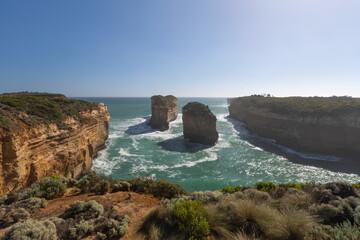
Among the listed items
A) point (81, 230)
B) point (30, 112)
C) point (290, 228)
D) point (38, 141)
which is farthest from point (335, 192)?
point (30, 112)

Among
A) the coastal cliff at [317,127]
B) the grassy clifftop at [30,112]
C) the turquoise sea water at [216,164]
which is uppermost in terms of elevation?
the grassy clifftop at [30,112]

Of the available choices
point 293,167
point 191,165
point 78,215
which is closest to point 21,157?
point 78,215

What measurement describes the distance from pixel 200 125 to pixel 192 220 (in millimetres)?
27523

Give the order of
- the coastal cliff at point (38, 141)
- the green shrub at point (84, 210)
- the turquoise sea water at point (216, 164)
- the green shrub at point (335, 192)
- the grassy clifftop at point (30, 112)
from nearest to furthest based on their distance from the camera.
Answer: the green shrub at point (84, 210) < the green shrub at point (335, 192) < the coastal cliff at point (38, 141) < the grassy clifftop at point (30, 112) < the turquoise sea water at point (216, 164)

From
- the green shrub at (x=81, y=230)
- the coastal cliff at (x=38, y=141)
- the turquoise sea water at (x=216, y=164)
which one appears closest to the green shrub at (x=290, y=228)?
the green shrub at (x=81, y=230)

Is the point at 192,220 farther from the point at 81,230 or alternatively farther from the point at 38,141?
the point at 38,141

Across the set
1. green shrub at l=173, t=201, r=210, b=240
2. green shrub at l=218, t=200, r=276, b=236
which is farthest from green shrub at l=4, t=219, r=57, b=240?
green shrub at l=218, t=200, r=276, b=236

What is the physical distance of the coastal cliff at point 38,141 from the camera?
30.5ft

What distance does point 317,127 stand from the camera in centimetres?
2894

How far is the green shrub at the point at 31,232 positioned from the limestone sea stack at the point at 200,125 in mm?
28443

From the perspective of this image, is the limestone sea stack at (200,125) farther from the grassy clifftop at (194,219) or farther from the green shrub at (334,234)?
the green shrub at (334,234)

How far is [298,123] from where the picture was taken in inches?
1226

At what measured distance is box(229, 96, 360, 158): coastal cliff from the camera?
85.5ft

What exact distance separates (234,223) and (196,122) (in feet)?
90.4
